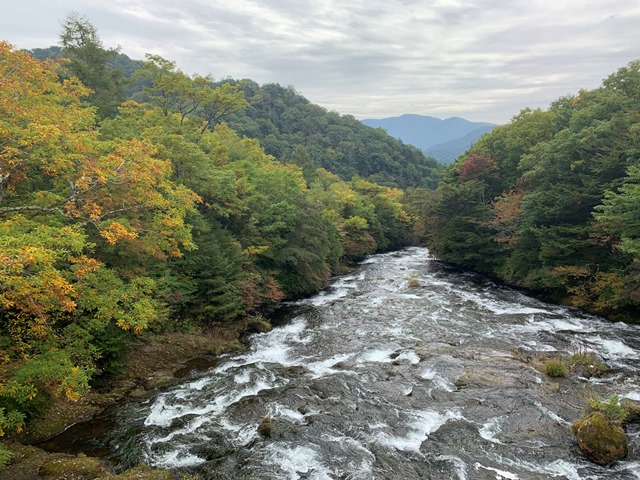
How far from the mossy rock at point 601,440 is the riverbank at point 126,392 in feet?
33.8

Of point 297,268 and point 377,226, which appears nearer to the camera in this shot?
point 297,268

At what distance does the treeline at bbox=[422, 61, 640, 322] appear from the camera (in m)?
20.9

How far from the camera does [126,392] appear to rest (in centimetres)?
1374

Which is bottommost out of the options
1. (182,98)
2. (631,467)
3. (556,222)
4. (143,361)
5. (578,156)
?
(143,361)

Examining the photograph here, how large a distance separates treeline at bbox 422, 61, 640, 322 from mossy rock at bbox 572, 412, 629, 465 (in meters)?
11.1

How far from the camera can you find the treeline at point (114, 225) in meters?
9.36

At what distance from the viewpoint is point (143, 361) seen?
16.0 m

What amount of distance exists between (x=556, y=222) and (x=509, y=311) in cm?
800

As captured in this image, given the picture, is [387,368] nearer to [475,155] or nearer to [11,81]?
[11,81]

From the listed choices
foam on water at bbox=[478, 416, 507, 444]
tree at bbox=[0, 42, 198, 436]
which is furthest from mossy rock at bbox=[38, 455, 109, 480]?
foam on water at bbox=[478, 416, 507, 444]

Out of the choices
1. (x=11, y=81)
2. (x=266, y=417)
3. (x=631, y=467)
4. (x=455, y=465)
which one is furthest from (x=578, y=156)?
(x=11, y=81)

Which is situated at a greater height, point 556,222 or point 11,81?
point 11,81

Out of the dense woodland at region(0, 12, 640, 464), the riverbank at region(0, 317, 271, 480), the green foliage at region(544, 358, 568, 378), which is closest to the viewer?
the riverbank at region(0, 317, 271, 480)

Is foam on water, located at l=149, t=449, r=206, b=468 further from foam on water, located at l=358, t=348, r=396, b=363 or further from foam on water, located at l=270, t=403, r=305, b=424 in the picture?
foam on water, located at l=358, t=348, r=396, b=363
